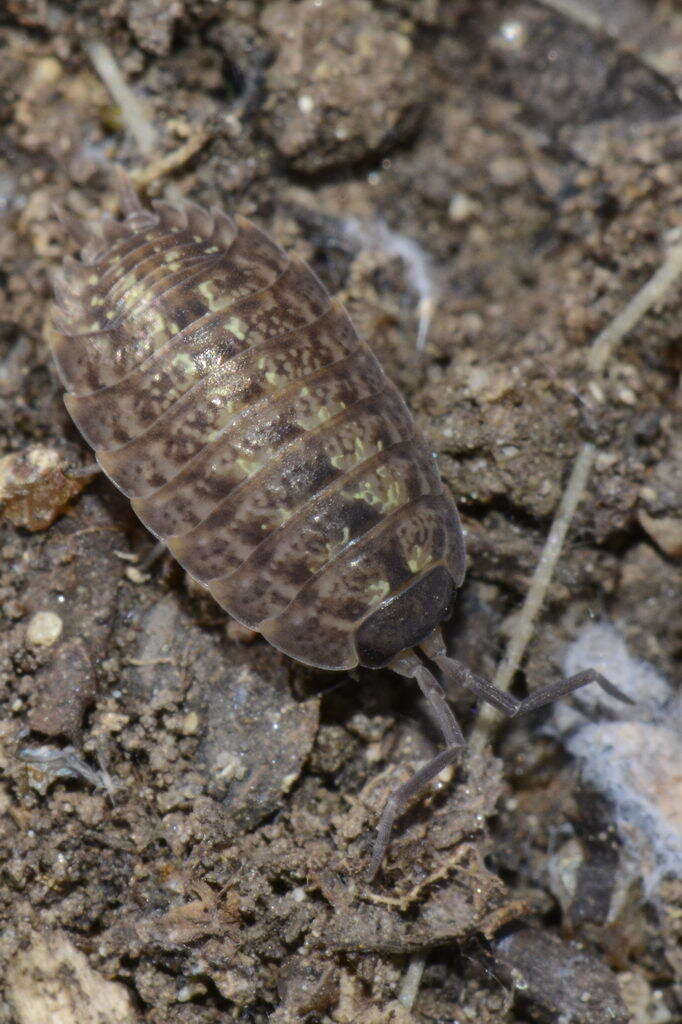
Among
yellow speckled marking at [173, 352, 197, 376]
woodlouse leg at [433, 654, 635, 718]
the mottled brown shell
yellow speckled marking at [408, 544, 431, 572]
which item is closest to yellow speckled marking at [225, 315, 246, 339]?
the mottled brown shell

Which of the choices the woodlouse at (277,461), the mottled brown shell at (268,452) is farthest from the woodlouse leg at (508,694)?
the mottled brown shell at (268,452)

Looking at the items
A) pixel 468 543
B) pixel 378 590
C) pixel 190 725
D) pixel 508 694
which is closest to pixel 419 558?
pixel 378 590

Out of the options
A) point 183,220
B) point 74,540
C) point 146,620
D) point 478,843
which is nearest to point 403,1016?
point 478,843

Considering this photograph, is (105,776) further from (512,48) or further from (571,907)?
(512,48)

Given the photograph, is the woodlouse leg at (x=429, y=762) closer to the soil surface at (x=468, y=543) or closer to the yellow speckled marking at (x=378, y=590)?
the soil surface at (x=468, y=543)

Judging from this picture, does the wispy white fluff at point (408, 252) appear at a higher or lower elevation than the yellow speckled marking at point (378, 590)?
higher

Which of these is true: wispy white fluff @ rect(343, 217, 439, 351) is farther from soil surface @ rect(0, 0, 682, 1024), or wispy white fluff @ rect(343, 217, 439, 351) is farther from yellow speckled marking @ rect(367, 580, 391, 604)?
yellow speckled marking @ rect(367, 580, 391, 604)

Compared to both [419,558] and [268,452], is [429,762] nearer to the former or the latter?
[419,558]
